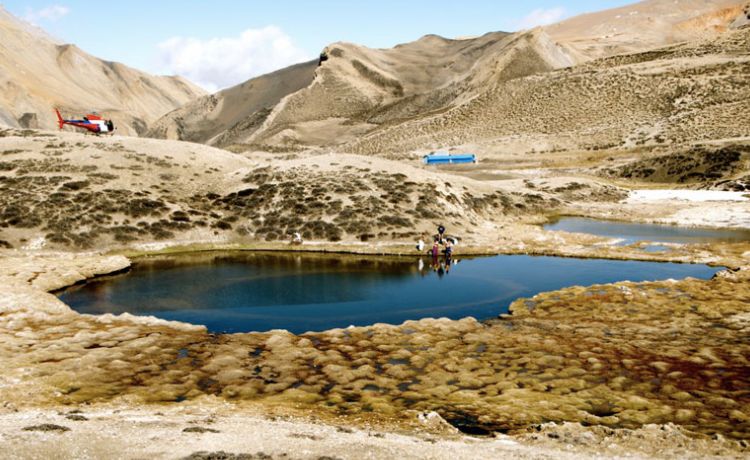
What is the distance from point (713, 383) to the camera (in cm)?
2209

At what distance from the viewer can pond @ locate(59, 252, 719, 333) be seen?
3419cm

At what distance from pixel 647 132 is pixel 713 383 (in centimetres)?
12596

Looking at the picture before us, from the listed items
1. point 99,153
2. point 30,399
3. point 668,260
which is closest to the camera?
point 30,399

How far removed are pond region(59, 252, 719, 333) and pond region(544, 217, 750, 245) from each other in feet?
43.3

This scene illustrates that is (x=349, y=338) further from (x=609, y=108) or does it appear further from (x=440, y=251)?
(x=609, y=108)

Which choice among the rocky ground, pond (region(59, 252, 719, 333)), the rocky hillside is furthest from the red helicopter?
the rocky hillside

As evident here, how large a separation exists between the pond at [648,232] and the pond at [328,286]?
43.3 feet

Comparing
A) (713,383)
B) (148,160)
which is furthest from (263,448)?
(148,160)

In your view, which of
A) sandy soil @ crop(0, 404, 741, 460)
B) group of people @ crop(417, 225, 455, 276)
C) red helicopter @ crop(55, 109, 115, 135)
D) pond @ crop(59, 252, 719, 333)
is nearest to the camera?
sandy soil @ crop(0, 404, 741, 460)

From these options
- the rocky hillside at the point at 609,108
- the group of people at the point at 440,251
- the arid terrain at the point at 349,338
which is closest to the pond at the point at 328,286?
the group of people at the point at 440,251

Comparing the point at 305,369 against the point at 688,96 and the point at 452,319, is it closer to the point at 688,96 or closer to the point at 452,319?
the point at 452,319

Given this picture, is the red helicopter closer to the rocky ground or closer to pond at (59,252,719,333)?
the rocky ground

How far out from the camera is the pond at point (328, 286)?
34188 mm

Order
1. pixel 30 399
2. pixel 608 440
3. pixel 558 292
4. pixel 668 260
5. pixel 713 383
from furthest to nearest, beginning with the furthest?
1. pixel 668 260
2. pixel 558 292
3. pixel 713 383
4. pixel 30 399
5. pixel 608 440
